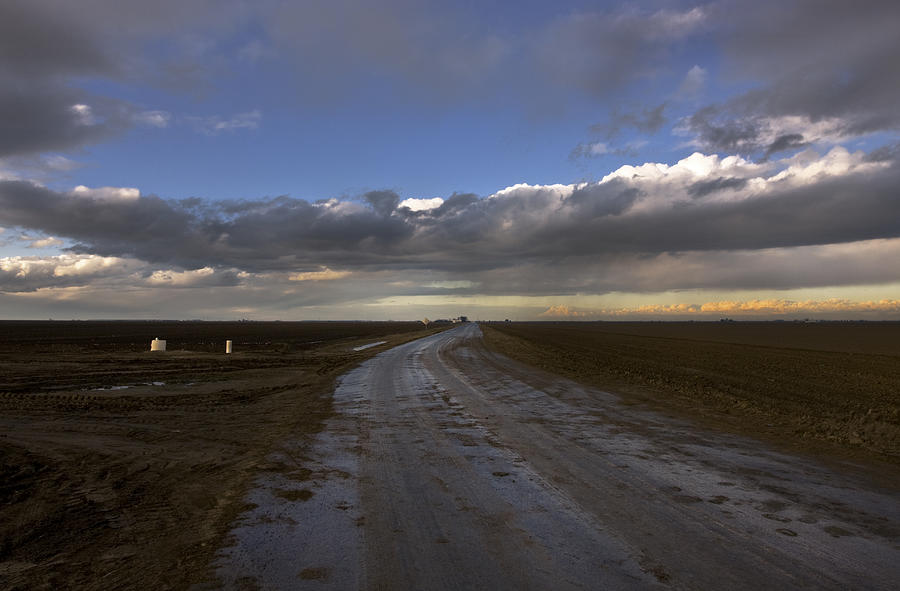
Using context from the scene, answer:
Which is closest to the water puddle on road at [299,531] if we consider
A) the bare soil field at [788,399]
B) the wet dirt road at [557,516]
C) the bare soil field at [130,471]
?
the wet dirt road at [557,516]

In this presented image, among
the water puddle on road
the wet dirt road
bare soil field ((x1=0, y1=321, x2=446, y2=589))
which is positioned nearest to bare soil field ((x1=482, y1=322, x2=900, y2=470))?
the wet dirt road

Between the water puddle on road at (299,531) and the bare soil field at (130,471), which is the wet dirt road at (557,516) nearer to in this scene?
the water puddle on road at (299,531)

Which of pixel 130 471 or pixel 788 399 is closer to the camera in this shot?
pixel 130 471

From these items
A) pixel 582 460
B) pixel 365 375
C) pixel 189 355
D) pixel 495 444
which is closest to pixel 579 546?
pixel 582 460

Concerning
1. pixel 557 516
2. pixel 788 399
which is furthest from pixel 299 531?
pixel 788 399

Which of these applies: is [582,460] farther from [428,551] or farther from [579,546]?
[428,551]

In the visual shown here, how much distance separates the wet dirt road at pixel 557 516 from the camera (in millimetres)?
3990

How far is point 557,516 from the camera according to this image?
5246mm

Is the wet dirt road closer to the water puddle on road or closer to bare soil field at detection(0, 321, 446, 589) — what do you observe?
the water puddle on road

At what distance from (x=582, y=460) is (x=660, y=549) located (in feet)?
10.3

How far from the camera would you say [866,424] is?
36.1 feet

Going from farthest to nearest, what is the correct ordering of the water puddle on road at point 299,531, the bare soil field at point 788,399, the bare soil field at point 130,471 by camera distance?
the bare soil field at point 788,399, the bare soil field at point 130,471, the water puddle on road at point 299,531

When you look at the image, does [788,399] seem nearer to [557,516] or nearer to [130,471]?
[557,516]

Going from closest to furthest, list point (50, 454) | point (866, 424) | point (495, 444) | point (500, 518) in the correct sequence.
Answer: point (500, 518), point (50, 454), point (495, 444), point (866, 424)
